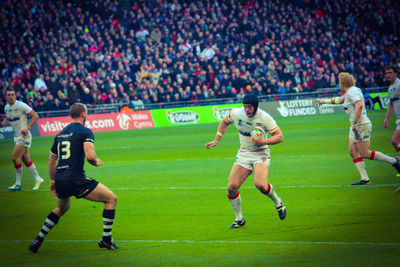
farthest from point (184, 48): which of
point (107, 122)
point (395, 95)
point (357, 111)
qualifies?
point (357, 111)

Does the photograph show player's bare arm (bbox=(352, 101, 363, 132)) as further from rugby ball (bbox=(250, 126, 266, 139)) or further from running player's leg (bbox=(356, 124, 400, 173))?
rugby ball (bbox=(250, 126, 266, 139))

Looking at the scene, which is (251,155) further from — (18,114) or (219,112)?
(219,112)

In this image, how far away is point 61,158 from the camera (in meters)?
7.78

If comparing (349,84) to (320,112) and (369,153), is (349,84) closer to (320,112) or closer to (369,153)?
(369,153)

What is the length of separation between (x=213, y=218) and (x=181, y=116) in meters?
28.8

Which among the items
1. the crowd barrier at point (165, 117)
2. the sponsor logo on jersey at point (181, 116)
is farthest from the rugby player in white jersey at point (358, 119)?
the sponsor logo on jersey at point (181, 116)

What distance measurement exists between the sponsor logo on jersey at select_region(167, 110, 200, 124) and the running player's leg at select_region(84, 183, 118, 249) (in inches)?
1202

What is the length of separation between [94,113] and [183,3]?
1542cm

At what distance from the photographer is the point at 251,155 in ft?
30.9

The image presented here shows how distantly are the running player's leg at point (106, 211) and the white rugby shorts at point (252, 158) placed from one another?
8.20 ft

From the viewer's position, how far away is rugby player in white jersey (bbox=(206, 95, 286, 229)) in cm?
909

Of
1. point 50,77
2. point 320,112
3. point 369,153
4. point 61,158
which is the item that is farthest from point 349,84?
point 320,112

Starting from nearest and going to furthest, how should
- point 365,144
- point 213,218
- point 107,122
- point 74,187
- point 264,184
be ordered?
point 74,187, point 264,184, point 213,218, point 365,144, point 107,122

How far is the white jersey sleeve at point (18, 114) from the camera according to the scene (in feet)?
47.9
